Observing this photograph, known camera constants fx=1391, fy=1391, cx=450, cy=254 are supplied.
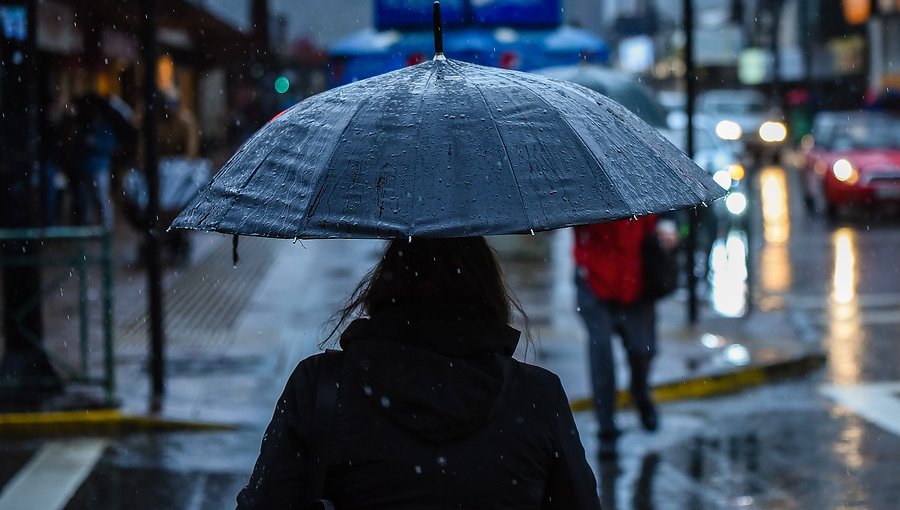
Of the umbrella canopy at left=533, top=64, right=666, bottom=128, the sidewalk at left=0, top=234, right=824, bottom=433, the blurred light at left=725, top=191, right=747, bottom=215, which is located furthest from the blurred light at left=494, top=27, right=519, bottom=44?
the umbrella canopy at left=533, top=64, right=666, bottom=128

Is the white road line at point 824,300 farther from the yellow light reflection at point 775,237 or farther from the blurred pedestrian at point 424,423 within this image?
→ the blurred pedestrian at point 424,423

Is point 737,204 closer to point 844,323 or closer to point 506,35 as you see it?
point 844,323

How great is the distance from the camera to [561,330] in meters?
11.6

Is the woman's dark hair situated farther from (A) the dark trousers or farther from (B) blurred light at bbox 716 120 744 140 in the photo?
(B) blurred light at bbox 716 120 744 140

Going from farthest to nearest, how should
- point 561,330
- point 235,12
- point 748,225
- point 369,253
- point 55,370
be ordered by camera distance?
point 235,12, point 369,253, point 748,225, point 561,330, point 55,370

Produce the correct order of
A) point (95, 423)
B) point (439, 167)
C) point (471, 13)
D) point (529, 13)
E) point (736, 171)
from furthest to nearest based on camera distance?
1. point (529, 13)
2. point (471, 13)
3. point (736, 171)
4. point (95, 423)
5. point (439, 167)

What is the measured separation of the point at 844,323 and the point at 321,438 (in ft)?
34.2

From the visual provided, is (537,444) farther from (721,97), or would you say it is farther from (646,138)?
(721,97)

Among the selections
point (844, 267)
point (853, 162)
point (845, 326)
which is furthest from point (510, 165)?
point (853, 162)

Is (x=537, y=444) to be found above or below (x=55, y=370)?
above

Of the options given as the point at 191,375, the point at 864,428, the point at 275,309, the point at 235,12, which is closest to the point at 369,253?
the point at 275,309

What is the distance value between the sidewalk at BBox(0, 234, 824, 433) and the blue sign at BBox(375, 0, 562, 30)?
312cm

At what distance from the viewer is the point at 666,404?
9.01 meters

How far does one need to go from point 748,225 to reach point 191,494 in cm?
730
